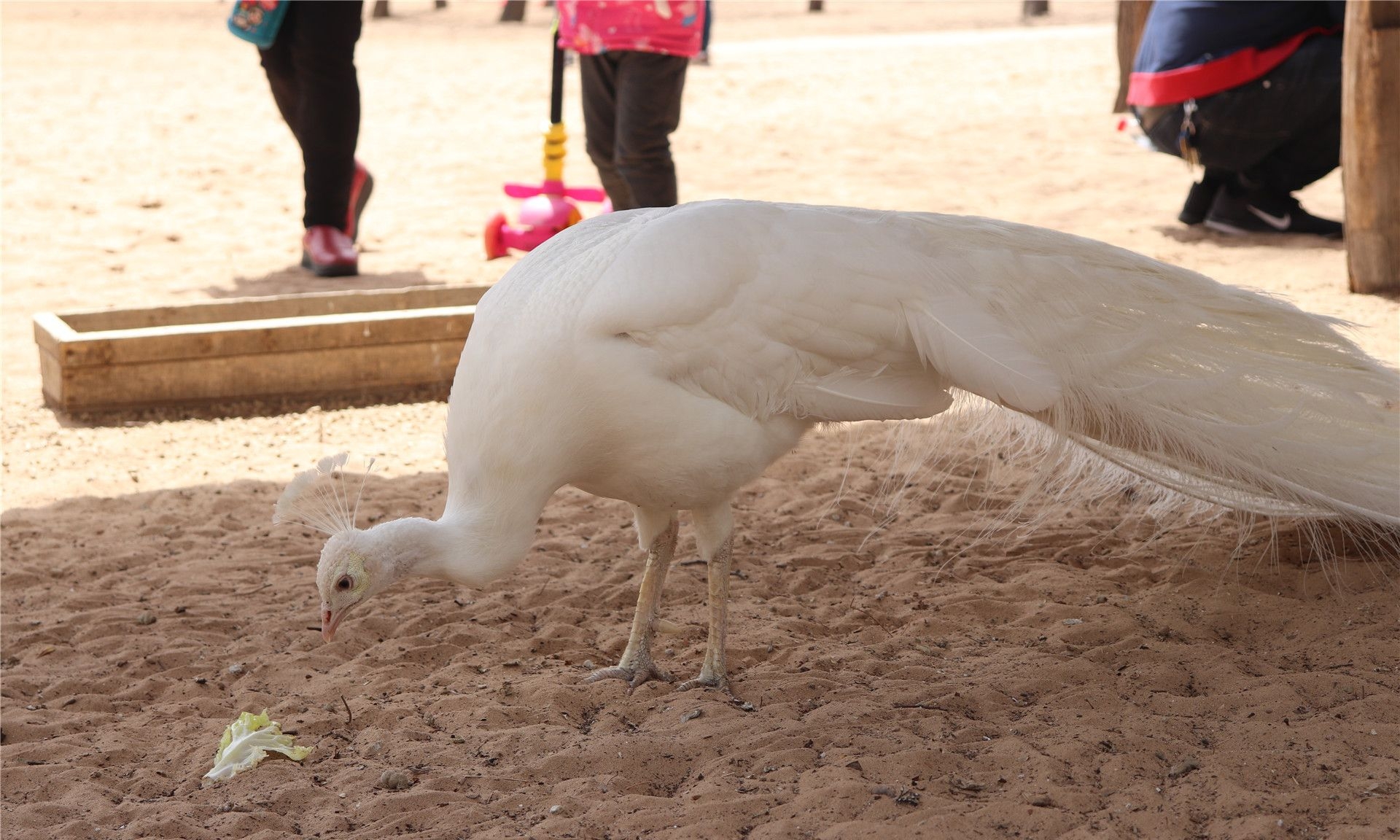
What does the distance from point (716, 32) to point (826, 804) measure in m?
19.7

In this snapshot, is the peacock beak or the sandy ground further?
the peacock beak

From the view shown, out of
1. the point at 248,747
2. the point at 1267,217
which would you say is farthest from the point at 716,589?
the point at 1267,217

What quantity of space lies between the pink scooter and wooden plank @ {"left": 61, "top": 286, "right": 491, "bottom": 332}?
5.10 ft

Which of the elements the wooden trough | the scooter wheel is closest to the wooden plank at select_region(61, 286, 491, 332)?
the wooden trough

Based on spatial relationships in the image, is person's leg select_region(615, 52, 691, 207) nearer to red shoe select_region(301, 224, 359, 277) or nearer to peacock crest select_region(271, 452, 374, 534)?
red shoe select_region(301, 224, 359, 277)

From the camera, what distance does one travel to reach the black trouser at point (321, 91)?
736 centimetres

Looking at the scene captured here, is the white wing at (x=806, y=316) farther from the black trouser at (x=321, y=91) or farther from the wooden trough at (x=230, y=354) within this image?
the black trouser at (x=321, y=91)

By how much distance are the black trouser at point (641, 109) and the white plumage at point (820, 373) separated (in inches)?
116

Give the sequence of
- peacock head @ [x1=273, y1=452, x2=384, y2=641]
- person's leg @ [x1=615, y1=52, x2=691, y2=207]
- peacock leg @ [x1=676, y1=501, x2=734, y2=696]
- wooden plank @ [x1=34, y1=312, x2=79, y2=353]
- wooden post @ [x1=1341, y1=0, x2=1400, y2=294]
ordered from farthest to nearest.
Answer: wooden post @ [x1=1341, y1=0, x2=1400, y2=294] < person's leg @ [x1=615, y1=52, x2=691, y2=207] < wooden plank @ [x1=34, y1=312, x2=79, y2=353] < peacock leg @ [x1=676, y1=501, x2=734, y2=696] < peacock head @ [x1=273, y1=452, x2=384, y2=641]

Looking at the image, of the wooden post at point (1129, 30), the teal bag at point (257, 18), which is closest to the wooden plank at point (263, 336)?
the teal bag at point (257, 18)

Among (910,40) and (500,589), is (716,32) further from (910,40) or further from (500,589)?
(500,589)

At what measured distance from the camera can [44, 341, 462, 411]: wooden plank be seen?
5.74 meters

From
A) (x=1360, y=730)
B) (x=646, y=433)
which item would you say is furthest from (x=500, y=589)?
(x=1360, y=730)

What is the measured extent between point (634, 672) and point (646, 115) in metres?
3.48
